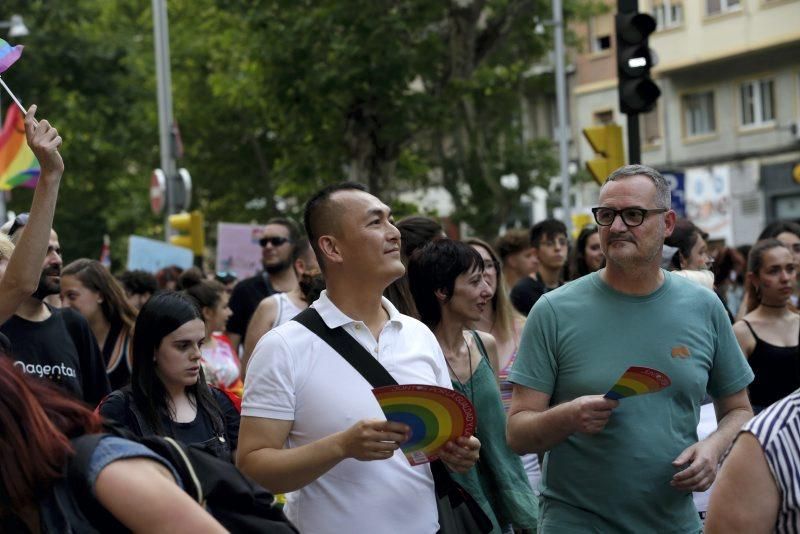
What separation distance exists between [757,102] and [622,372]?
34316mm

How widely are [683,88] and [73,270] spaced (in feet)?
108

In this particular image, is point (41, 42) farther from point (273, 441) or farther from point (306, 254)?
point (273, 441)

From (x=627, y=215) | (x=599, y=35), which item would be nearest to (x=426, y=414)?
(x=627, y=215)

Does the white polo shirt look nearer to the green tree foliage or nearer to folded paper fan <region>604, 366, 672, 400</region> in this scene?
folded paper fan <region>604, 366, 672, 400</region>

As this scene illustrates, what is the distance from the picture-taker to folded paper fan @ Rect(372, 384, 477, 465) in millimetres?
4379

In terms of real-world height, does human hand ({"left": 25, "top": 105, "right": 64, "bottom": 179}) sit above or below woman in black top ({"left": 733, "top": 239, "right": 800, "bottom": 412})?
above

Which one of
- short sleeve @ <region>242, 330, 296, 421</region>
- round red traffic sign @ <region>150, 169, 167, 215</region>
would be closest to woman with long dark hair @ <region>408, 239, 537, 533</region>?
short sleeve @ <region>242, 330, 296, 421</region>

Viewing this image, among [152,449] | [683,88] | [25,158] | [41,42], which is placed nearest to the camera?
[152,449]

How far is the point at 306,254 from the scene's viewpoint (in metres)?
9.66

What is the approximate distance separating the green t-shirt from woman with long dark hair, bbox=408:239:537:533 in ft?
1.66

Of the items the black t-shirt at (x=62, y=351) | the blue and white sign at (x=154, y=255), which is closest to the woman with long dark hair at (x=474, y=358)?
the black t-shirt at (x=62, y=351)

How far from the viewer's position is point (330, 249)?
507 centimetres

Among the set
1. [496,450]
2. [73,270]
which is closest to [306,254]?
[73,270]

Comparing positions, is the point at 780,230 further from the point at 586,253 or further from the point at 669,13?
the point at 669,13
